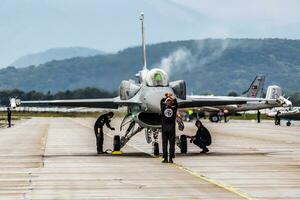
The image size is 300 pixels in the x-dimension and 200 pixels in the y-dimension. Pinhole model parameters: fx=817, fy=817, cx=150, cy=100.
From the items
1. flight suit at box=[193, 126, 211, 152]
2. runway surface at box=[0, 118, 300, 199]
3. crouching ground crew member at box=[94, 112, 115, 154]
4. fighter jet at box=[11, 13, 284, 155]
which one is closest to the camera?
runway surface at box=[0, 118, 300, 199]

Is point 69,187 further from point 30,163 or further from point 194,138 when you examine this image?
point 194,138

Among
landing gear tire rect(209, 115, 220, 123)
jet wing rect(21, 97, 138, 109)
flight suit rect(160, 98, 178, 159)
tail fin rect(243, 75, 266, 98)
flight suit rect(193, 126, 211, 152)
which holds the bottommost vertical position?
landing gear tire rect(209, 115, 220, 123)

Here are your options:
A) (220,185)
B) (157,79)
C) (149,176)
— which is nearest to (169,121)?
(157,79)

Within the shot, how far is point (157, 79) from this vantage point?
92.9ft

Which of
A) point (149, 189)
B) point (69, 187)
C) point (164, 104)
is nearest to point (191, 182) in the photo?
point (149, 189)

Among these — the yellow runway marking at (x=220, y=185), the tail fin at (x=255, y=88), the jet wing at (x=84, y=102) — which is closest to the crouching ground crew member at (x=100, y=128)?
the jet wing at (x=84, y=102)

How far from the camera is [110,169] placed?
22.9 m

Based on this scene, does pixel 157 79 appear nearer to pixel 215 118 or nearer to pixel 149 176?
pixel 149 176

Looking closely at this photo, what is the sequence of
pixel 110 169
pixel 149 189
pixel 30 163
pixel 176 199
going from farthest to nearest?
pixel 30 163 < pixel 110 169 < pixel 149 189 < pixel 176 199

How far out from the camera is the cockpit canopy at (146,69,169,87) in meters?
28.3

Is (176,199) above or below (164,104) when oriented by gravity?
below

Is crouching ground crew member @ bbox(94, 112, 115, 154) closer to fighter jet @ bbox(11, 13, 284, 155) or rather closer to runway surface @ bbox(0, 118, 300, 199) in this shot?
fighter jet @ bbox(11, 13, 284, 155)

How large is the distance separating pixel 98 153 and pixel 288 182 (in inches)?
512

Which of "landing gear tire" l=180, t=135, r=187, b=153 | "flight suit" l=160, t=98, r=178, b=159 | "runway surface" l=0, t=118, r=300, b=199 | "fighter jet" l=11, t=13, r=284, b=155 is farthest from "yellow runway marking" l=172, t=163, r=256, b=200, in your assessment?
"landing gear tire" l=180, t=135, r=187, b=153
